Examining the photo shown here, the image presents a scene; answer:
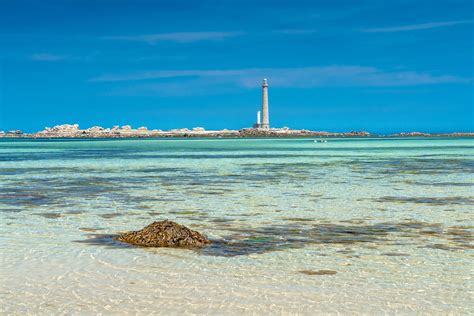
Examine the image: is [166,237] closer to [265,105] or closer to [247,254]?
[247,254]

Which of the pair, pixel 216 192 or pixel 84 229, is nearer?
pixel 84 229

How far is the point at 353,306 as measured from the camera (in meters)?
8.53

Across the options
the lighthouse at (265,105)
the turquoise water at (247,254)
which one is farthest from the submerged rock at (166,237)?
the lighthouse at (265,105)

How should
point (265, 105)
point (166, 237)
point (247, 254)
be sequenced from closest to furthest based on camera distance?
point (247, 254) < point (166, 237) < point (265, 105)

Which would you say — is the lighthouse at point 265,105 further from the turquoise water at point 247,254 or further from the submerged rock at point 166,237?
the submerged rock at point 166,237

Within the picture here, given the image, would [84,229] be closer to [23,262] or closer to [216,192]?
[23,262]

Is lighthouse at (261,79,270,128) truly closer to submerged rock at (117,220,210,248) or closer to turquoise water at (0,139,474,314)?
turquoise water at (0,139,474,314)

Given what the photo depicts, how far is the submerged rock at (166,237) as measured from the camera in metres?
12.6

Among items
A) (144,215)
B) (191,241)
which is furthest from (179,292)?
(144,215)

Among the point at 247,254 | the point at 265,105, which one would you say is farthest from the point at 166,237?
the point at 265,105

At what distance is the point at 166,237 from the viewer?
12.7 metres

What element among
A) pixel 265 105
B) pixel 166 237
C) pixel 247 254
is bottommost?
pixel 247 254

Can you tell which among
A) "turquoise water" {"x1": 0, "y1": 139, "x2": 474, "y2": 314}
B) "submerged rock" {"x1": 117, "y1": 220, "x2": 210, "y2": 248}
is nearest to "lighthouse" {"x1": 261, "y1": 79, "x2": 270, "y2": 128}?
"turquoise water" {"x1": 0, "y1": 139, "x2": 474, "y2": 314}

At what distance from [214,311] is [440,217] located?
9882mm
